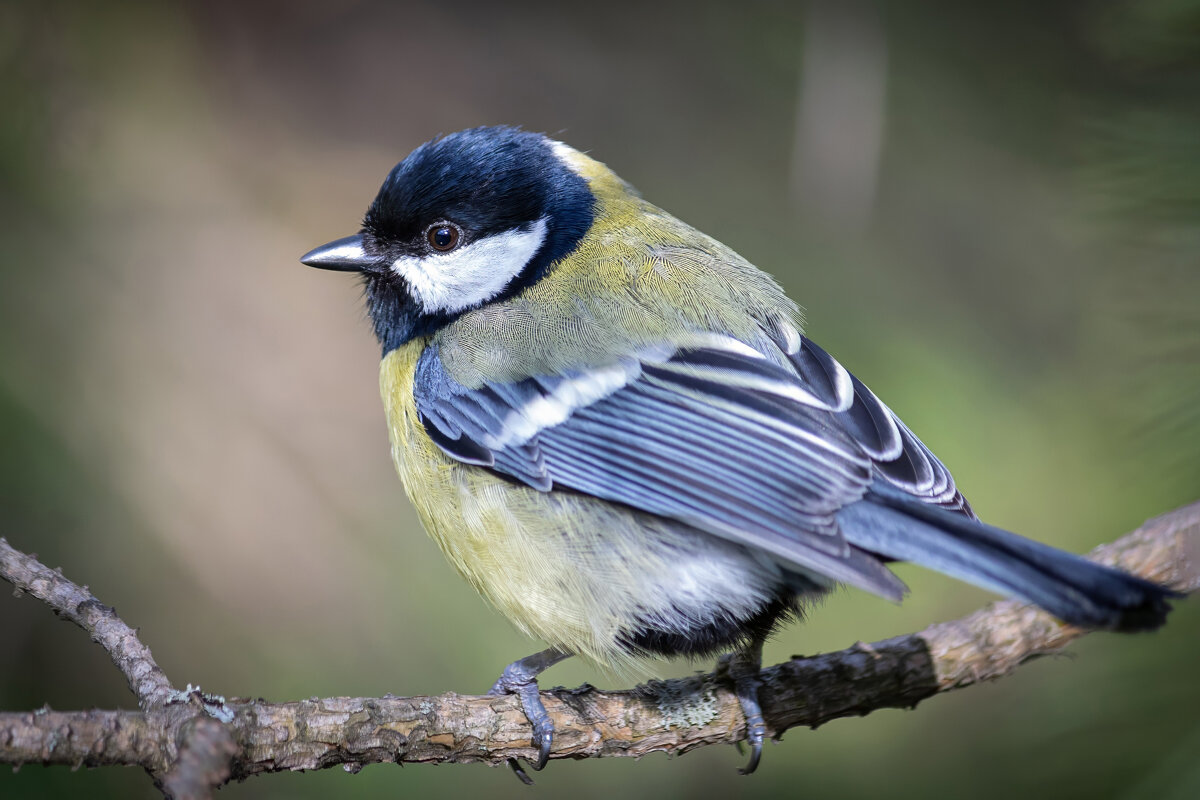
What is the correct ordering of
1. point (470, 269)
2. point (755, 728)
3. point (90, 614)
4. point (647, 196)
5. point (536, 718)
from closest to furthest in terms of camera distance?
point (90, 614) < point (536, 718) < point (755, 728) < point (470, 269) < point (647, 196)

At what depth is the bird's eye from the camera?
1881 mm

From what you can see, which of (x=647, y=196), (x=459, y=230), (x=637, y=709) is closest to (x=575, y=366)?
(x=459, y=230)

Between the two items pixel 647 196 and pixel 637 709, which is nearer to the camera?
pixel 637 709

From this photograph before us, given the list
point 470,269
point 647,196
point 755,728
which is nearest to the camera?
point 755,728

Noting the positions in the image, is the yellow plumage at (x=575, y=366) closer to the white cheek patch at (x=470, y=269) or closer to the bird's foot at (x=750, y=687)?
the white cheek patch at (x=470, y=269)

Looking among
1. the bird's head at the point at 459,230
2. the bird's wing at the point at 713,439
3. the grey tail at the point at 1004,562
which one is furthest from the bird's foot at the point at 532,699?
the bird's head at the point at 459,230

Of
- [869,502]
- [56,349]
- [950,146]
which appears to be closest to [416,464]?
[869,502]

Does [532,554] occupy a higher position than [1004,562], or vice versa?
[532,554]

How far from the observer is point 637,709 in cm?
149

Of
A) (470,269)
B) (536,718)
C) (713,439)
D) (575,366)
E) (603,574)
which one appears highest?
(470,269)

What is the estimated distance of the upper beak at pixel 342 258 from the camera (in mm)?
1909

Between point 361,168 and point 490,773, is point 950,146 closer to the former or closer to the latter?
point 361,168

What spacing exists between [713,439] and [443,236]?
73 cm

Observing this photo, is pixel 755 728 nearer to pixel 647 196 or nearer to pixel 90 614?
pixel 90 614
